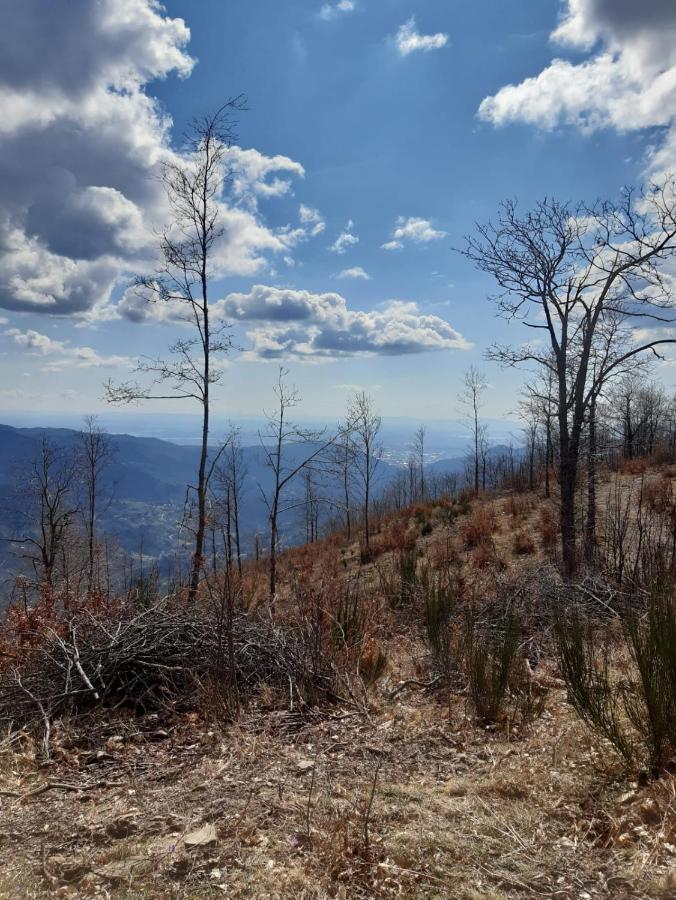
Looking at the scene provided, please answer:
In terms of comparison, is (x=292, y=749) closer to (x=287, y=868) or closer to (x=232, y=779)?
(x=232, y=779)

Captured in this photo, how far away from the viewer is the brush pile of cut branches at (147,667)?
15.0 ft

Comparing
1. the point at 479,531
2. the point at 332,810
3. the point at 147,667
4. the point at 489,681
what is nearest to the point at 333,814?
the point at 332,810

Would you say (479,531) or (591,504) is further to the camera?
(479,531)

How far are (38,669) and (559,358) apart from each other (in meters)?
9.42

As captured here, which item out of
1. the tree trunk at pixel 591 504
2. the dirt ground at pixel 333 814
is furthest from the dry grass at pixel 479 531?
the dirt ground at pixel 333 814

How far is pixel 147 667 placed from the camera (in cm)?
494

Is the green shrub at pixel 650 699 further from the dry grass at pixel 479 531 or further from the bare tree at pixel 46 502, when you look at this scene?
the bare tree at pixel 46 502

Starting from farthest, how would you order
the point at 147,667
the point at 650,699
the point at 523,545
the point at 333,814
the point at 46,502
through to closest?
the point at 46,502 < the point at 523,545 < the point at 147,667 < the point at 650,699 < the point at 333,814

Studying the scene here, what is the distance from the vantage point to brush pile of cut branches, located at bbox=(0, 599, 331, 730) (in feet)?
15.0

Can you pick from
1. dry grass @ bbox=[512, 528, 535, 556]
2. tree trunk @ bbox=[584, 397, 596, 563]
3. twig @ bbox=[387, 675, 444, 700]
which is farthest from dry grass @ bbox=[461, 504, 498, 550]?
twig @ bbox=[387, 675, 444, 700]

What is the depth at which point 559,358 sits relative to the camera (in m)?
10.4

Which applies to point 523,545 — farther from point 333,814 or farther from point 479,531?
point 333,814

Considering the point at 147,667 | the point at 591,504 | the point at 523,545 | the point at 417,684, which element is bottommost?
the point at 523,545

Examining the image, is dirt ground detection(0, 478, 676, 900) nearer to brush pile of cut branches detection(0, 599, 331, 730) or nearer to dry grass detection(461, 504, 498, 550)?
brush pile of cut branches detection(0, 599, 331, 730)
